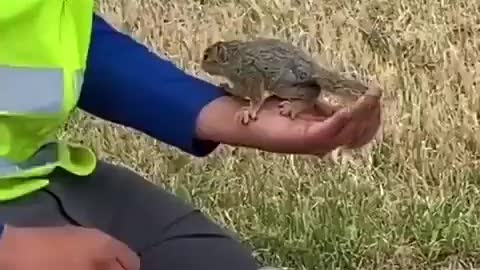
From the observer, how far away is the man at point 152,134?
3.80 feet

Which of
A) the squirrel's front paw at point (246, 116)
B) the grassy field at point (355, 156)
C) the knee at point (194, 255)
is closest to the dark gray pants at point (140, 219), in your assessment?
the knee at point (194, 255)

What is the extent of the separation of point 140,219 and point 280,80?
186 millimetres

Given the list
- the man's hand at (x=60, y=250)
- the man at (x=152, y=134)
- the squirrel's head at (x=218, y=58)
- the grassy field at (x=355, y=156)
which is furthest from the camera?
the grassy field at (x=355, y=156)

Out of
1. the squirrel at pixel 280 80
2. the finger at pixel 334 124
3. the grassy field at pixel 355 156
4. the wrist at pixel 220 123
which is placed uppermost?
the squirrel at pixel 280 80

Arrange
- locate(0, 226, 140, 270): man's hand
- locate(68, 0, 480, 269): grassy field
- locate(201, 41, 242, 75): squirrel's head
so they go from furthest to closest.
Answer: locate(68, 0, 480, 269): grassy field
locate(201, 41, 242, 75): squirrel's head
locate(0, 226, 140, 270): man's hand

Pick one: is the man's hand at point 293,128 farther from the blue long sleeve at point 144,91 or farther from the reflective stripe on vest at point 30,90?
the reflective stripe on vest at point 30,90

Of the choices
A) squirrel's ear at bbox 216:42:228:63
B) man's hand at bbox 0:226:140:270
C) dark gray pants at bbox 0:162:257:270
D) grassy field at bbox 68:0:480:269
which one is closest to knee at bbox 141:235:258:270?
dark gray pants at bbox 0:162:257:270

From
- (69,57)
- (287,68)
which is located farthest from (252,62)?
(69,57)

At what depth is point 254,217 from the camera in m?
1.92

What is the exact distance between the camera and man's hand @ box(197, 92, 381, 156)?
44.1 inches

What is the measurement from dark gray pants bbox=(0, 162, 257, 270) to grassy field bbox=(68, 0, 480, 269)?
1.89ft

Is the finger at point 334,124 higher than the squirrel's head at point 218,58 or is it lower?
lower

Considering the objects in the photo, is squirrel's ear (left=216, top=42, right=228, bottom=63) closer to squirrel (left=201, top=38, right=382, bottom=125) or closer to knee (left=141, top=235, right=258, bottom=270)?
squirrel (left=201, top=38, right=382, bottom=125)

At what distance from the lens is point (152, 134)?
1.29 metres
